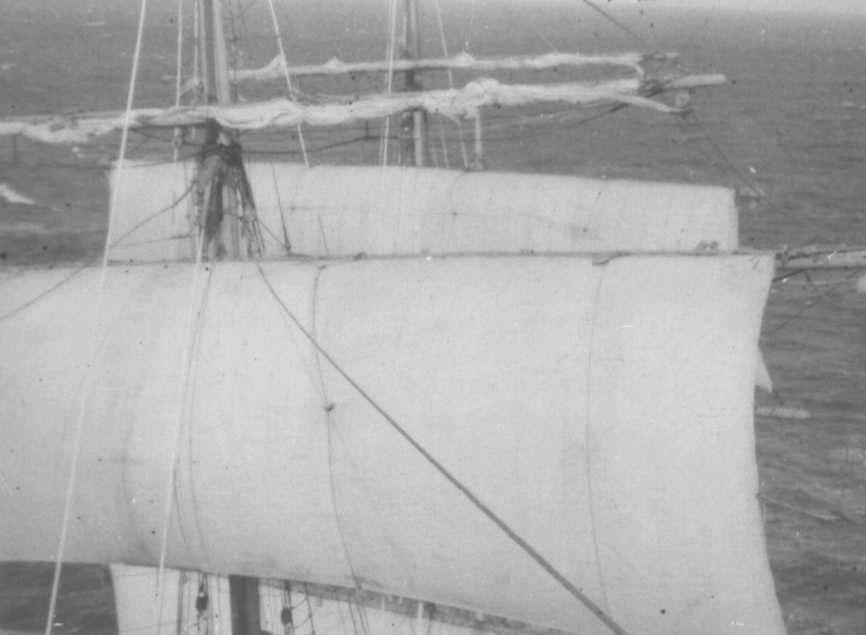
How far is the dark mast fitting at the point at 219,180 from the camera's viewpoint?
58.0 feet

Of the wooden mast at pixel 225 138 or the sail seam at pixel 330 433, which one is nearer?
the sail seam at pixel 330 433

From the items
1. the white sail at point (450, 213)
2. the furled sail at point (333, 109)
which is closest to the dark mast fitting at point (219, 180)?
the furled sail at point (333, 109)

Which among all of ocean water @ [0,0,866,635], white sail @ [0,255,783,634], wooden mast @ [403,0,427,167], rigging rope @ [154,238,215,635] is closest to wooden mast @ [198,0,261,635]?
white sail @ [0,255,783,634]

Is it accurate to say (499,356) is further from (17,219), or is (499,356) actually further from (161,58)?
(161,58)

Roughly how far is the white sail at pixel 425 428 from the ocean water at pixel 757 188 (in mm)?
2878

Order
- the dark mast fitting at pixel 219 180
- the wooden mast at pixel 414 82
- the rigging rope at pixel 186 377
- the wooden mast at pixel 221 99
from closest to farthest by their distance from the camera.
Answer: the rigging rope at pixel 186 377 → the wooden mast at pixel 221 99 → the dark mast fitting at pixel 219 180 → the wooden mast at pixel 414 82

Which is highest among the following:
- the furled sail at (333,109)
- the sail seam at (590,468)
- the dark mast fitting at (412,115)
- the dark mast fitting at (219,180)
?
the dark mast fitting at (412,115)

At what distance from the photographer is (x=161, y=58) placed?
130 m

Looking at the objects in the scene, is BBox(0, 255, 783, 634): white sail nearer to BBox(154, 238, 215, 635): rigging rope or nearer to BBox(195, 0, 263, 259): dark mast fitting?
BBox(154, 238, 215, 635): rigging rope

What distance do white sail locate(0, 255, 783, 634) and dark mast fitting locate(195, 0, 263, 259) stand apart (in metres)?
1.13

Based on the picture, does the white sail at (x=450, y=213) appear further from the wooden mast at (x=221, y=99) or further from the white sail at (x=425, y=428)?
the white sail at (x=425, y=428)

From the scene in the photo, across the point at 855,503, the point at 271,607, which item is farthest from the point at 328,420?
the point at 855,503

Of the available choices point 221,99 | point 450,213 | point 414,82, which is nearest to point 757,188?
point 414,82

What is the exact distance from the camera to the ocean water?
27.4 metres
